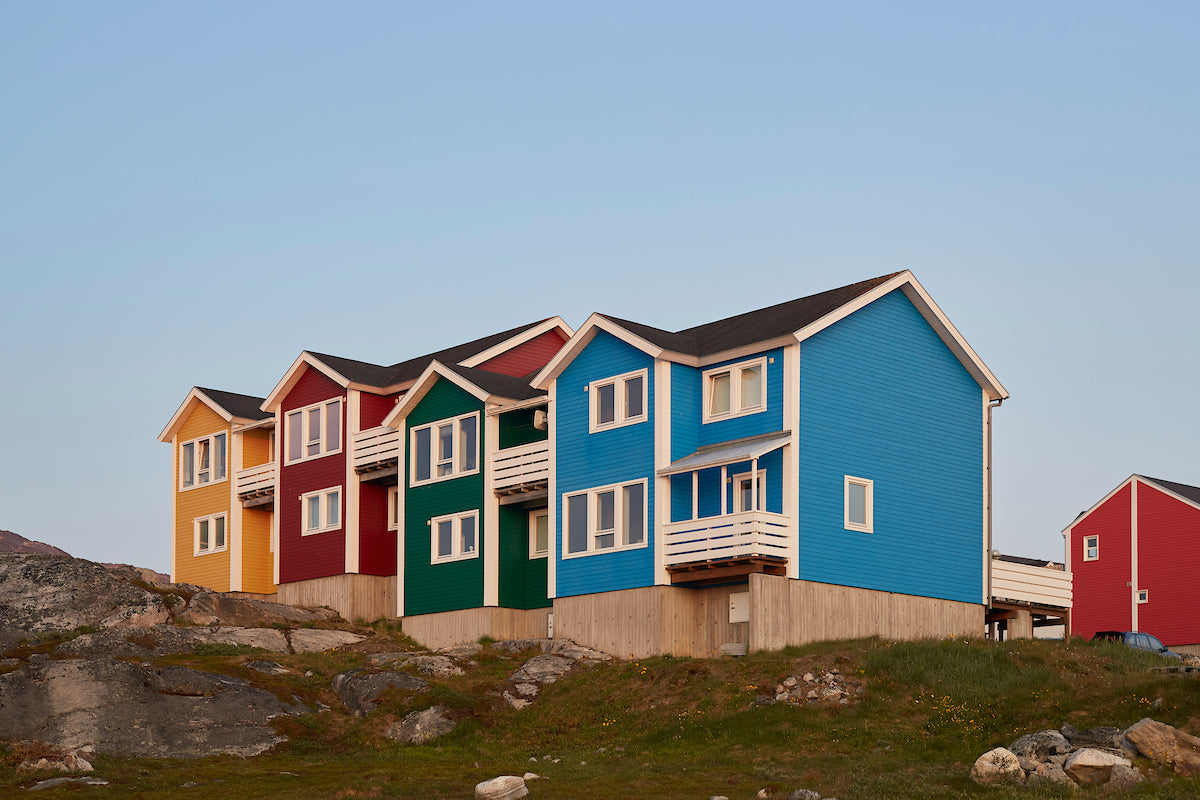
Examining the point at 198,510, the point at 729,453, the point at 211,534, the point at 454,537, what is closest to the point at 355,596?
the point at 454,537

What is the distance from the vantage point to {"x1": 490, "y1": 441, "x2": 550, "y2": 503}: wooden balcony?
158 feet

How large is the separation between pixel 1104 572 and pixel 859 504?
2703cm

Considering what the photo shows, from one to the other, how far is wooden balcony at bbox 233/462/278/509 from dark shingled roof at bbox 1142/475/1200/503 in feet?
120

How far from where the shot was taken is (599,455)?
4603 cm

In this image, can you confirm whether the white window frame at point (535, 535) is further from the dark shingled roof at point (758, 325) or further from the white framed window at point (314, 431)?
the white framed window at point (314, 431)

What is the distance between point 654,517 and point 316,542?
708 inches

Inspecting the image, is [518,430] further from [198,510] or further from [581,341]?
[198,510]

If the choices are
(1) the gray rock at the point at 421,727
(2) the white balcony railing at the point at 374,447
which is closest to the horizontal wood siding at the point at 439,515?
(2) the white balcony railing at the point at 374,447

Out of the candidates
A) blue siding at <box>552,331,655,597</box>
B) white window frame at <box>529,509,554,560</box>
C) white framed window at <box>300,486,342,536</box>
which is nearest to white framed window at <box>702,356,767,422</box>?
blue siding at <box>552,331,655,597</box>

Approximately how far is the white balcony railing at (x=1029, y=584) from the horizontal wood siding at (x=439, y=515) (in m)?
16.5

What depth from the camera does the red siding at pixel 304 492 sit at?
55.9 m

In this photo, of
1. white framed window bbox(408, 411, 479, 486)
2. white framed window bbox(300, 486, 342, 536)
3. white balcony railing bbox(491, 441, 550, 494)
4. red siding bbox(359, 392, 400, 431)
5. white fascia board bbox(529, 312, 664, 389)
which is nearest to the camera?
white fascia board bbox(529, 312, 664, 389)

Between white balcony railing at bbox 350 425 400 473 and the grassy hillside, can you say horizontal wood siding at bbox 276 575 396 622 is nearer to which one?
white balcony railing at bbox 350 425 400 473

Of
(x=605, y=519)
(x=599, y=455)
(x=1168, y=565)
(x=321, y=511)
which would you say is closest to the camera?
(x=605, y=519)
